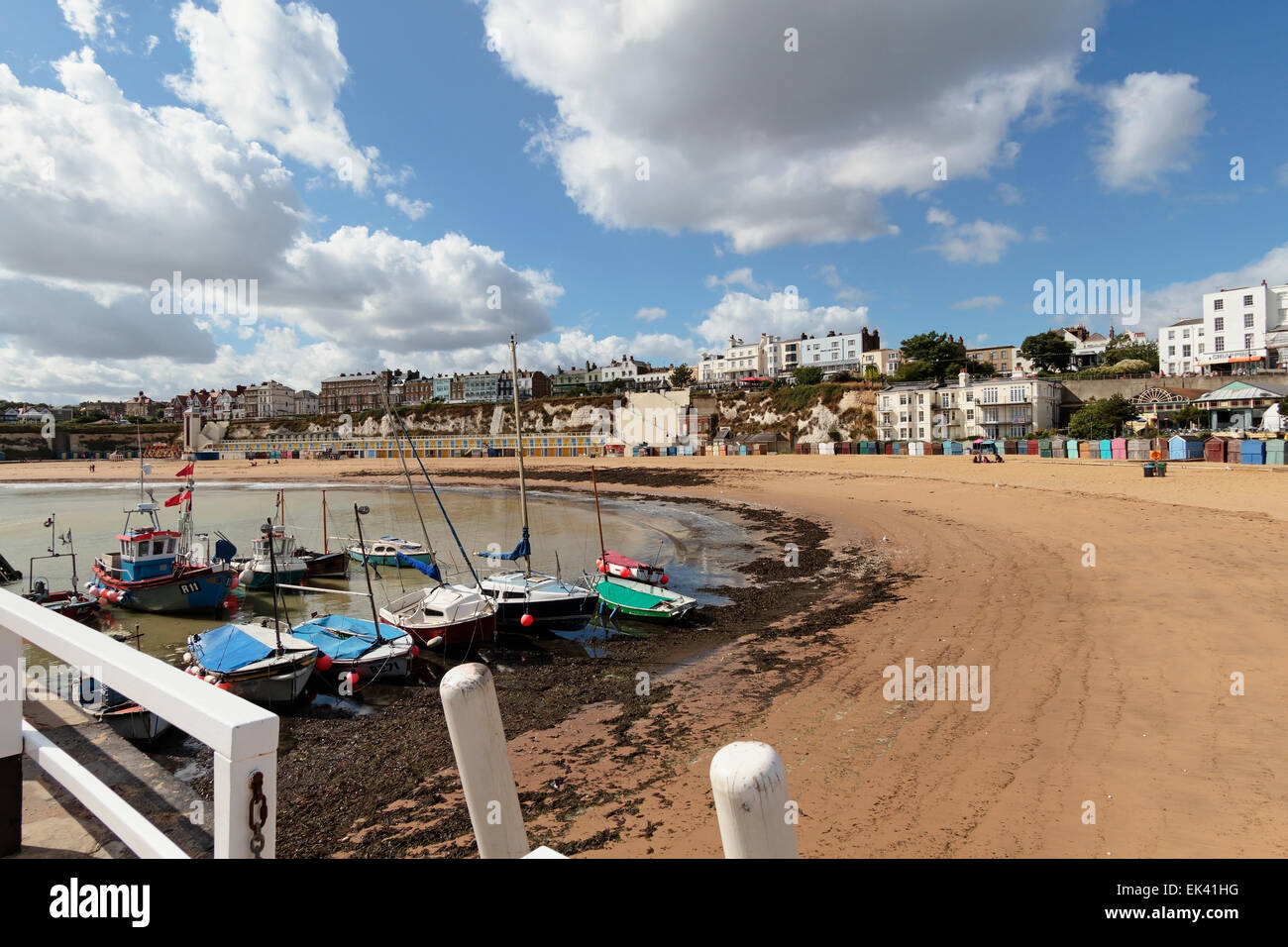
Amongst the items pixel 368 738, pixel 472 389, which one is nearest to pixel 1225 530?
pixel 368 738

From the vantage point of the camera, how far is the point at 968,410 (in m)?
69.2

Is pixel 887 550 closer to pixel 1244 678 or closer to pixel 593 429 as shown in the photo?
pixel 1244 678

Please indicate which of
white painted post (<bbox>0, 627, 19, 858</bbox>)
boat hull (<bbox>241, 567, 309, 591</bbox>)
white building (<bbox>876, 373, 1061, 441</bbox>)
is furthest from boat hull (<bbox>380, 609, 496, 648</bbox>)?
white building (<bbox>876, 373, 1061, 441</bbox>)

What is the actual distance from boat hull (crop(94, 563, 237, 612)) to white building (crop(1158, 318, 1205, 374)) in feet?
342

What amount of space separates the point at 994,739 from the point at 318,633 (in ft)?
43.3

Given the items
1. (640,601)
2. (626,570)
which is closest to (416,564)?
(626,570)

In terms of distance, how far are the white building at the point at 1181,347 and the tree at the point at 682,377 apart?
2872 inches

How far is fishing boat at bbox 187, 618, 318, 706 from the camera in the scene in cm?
1194

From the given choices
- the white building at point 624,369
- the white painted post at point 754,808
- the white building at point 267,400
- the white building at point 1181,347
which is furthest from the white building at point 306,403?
the white painted post at point 754,808

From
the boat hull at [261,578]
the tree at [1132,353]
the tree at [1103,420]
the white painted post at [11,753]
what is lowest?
the boat hull at [261,578]

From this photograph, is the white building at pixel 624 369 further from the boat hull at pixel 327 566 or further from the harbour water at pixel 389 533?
A: the boat hull at pixel 327 566

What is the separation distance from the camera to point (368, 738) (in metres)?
10.8

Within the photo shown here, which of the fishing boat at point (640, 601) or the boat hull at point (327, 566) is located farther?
the boat hull at point (327, 566)

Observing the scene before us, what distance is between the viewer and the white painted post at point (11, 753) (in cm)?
299
